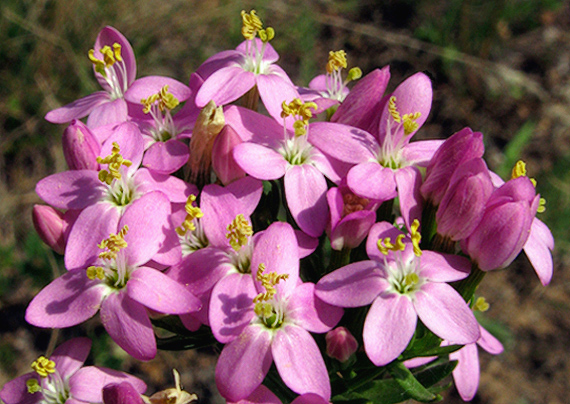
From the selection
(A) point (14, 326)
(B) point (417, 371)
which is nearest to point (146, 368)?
(A) point (14, 326)

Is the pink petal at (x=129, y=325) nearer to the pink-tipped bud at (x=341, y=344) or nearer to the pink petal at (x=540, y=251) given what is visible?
the pink-tipped bud at (x=341, y=344)

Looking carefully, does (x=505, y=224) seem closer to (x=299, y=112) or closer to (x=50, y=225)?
(x=299, y=112)

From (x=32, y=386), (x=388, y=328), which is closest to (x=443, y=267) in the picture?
(x=388, y=328)

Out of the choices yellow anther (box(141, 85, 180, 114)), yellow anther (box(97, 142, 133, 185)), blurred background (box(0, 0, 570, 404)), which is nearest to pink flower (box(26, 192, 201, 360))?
yellow anther (box(97, 142, 133, 185))

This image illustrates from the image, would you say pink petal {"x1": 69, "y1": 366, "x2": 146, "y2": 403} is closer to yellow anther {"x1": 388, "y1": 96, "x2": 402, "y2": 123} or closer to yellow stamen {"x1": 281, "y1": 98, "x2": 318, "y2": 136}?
yellow stamen {"x1": 281, "y1": 98, "x2": 318, "y2": 136}

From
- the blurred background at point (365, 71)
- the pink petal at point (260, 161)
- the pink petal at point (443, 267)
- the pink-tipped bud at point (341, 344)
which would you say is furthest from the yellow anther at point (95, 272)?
the blurred background at point (365, 71)

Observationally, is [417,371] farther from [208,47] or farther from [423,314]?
[208,47]
